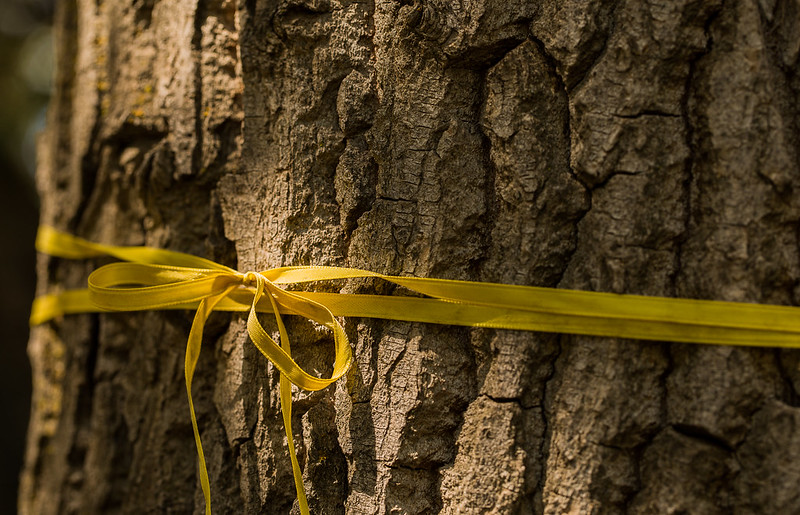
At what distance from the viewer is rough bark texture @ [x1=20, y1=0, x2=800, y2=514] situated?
3.36 feet

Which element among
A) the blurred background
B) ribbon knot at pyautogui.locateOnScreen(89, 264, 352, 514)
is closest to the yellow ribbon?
ribbon knot at pyautogui.locateOnScreen(89, 264, 352, 514)

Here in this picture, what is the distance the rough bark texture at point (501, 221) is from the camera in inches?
40.3

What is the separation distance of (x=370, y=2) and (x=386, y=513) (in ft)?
3.18

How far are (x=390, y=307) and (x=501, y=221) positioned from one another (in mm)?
256

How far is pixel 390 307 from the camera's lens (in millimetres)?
1146

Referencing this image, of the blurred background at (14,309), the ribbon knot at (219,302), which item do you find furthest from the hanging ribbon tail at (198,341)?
the blurred background at (14,309)

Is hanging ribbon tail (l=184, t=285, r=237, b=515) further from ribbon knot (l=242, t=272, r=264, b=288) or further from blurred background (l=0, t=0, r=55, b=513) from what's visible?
blurred background (l=0, t=0, r=55, b=513)

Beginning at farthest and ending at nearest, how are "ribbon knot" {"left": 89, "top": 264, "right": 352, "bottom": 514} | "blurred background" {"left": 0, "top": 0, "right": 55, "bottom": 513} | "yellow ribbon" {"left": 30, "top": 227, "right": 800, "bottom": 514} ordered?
"blurred background" {"left": 0, "top": 0, "right": 55, "bottom": 513}
"ribbon knot" {"left": 89, "top": 264, "right": 352, "bottom": 514}
"yellow ribbon" {"left": 30, "top": 227, "right": 800, "bottom": 514}

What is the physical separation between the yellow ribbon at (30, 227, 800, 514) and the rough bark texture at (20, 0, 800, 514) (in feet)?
0.11

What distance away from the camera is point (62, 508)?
1642mm

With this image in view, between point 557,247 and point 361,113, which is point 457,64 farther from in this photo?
point 557,247

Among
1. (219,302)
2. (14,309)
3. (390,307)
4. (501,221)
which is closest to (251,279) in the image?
(219,302)

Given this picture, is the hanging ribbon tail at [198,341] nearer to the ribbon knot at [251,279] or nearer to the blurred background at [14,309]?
the ribbon knot at [251,279]

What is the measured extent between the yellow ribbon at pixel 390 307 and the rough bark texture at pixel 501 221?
3cm
